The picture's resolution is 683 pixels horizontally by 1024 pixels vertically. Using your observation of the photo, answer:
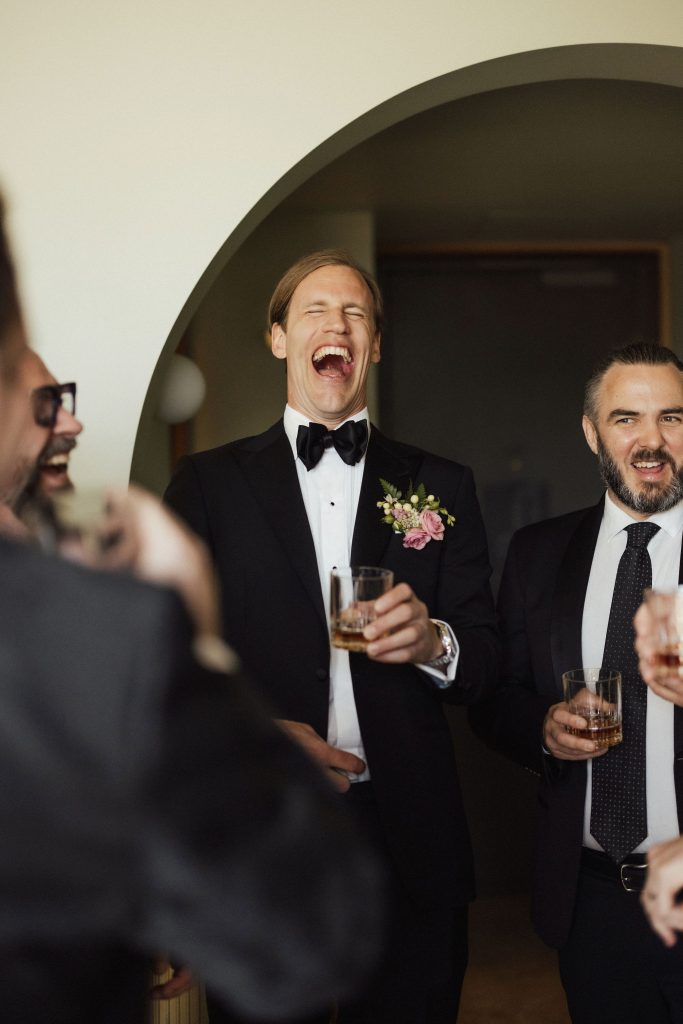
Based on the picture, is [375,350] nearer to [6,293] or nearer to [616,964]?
[616,964]

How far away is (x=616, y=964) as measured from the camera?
2156 mm

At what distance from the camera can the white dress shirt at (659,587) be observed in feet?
7.18

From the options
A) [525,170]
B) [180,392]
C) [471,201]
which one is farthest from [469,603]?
[471,201]

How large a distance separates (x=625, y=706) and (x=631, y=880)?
361mm

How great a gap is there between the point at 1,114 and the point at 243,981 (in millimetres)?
2533

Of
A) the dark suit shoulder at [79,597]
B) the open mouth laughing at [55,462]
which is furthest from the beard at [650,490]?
the dark suit shoulder at [79,597]

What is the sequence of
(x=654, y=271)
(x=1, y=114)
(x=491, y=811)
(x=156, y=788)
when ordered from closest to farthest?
(x=156, y=788), (x=1, y=114), (x=491, y=811), (x=654, y=271)

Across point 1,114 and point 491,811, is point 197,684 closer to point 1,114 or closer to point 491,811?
point 1,114

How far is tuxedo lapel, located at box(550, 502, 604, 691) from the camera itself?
2.35 metres

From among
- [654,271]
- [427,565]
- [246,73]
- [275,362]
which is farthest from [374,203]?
[427,565]

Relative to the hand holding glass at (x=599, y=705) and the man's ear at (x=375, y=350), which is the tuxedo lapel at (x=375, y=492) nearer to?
the man's ear at (x=375, y=350)

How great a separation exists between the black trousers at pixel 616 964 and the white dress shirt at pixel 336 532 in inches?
22.2

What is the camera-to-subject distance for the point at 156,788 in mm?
655

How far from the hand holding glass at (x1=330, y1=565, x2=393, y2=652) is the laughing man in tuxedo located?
0.52 metres
